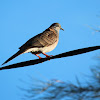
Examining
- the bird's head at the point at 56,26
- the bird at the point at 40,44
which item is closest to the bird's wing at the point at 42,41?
the bird at the point at 40,44

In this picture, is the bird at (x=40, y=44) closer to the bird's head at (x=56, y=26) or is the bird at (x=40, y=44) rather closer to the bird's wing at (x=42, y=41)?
the bird's wing at (x=42, y=41)

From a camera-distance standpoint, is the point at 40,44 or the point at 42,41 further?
the point at 42,41

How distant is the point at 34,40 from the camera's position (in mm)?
4156

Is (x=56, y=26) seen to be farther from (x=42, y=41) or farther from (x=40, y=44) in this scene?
(x=40, y=44)

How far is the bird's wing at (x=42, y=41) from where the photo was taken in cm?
396

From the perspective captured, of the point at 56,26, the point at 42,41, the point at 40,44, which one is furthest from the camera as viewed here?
the point at 56,26

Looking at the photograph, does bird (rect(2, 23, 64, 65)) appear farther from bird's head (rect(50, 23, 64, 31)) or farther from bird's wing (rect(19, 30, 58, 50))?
bird's head (rect(50, 23, 64, 31))

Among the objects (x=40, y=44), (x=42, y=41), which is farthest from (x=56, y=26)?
(x=40, y=44)

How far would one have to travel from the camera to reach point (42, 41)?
14.1 feet

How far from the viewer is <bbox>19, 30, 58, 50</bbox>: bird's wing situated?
396 cm

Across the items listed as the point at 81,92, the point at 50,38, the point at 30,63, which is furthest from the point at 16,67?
the point at 50,38

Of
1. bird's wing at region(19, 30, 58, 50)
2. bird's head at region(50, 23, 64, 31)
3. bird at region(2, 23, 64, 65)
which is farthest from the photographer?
bird's head at region(50, 23, 64, 31)

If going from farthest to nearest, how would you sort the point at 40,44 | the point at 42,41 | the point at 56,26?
the point at 56,26
the point at 42,41
the point at 40,44

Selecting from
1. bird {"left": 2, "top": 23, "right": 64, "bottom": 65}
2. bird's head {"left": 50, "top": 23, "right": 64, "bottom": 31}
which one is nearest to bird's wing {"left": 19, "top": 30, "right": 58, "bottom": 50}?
bird {"left": 2, "top": 23, "right": 64, "bottom": 65}
